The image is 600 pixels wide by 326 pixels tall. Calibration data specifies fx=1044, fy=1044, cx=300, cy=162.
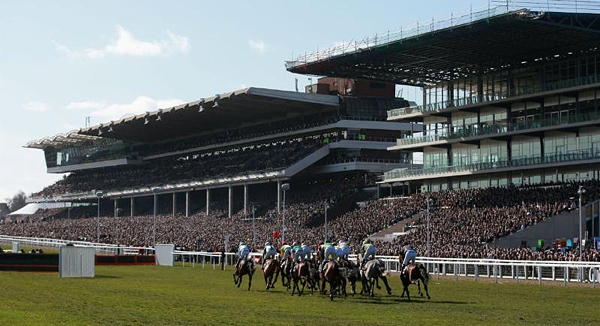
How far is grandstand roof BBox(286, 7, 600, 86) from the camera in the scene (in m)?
62.4

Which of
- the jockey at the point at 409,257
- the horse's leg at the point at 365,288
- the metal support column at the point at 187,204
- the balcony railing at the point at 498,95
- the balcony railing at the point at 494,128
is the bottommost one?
the horse's leg at the point at 365,288

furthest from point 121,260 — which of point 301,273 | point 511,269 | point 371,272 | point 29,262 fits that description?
point 371,272

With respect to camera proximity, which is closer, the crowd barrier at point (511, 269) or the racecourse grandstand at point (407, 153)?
→ the crowd barrier at point (511, 269)

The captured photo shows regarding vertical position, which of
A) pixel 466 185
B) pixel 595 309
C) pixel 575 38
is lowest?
pixel 595 309

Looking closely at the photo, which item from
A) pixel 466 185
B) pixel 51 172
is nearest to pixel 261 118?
pixel 466 185

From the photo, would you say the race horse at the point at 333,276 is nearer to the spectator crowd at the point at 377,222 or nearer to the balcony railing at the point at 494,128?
the spectator crowd at the point at 377,222

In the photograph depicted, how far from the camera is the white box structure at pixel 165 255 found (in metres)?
63.1

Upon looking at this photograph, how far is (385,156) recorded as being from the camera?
Answer: 3770 inches

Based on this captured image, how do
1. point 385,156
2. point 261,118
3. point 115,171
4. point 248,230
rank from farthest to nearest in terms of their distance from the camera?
point 115,171, point 261,118, point 385,156, point 248,230

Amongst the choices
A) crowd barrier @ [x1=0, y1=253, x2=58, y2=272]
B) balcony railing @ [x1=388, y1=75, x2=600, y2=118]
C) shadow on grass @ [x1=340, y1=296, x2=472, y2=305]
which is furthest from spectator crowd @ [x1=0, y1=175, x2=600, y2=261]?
crowd barrier @ [x1=0, y1=253, x2=58, y2=272]

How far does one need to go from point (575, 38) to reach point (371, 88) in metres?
37.4

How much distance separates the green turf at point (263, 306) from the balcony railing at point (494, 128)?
30.9 m

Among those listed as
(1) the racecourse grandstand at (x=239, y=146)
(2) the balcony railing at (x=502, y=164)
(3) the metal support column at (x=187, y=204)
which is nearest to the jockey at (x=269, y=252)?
(2) the balcony railing at (x=502, y=164)

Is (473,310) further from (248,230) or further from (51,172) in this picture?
(51,172)
